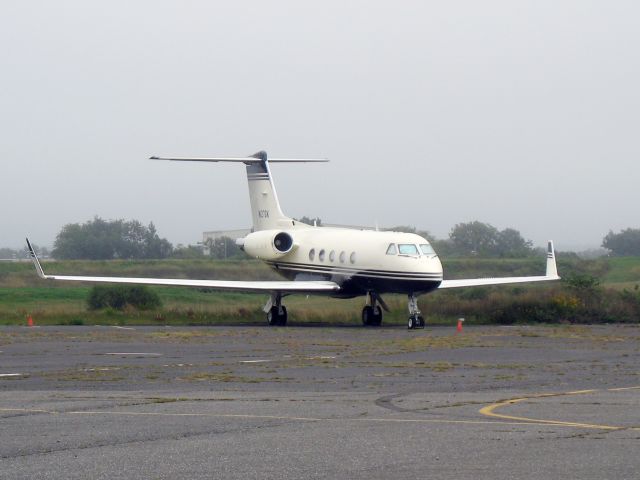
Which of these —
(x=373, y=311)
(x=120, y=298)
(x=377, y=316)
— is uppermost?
(x=120, y=298)

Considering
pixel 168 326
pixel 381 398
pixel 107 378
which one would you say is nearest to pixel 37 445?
pixel 381 398

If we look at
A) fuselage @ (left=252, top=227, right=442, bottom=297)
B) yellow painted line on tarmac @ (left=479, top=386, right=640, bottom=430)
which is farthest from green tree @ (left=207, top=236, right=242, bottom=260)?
yellow painted line on tarmac @ (left=479, top=386, right=640, bottom=430)

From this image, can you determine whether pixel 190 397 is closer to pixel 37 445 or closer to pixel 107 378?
pixel 107 378

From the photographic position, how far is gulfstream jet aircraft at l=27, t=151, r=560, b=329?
114 ft

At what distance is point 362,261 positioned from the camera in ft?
120

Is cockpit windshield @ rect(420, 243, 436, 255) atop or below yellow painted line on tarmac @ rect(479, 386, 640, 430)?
atop

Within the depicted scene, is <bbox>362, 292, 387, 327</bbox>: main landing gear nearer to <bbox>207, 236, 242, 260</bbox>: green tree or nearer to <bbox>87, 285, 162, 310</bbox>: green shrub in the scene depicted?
<bbox>87, 285, 162, 310</bbox>: green shrub

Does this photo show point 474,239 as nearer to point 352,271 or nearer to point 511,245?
point 511,245

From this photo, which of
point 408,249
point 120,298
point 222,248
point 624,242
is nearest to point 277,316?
point 408,249

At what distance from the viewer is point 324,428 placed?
11438mm

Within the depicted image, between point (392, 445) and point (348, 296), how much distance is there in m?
28.1

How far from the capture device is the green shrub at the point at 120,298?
46.1 metres

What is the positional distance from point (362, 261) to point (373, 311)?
185cm

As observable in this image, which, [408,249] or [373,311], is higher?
[408,249]
